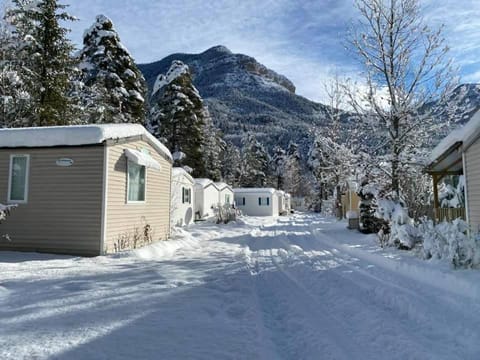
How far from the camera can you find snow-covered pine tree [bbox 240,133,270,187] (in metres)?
47.7

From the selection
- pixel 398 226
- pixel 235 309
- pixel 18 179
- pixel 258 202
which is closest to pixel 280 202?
pixel 258 202

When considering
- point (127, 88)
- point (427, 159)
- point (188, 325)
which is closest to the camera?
point (188, 325)

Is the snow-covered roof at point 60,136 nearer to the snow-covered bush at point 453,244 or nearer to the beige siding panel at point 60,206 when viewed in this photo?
the beige siding panel at point 60,206

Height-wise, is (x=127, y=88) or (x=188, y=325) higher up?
(x=127, y=88)

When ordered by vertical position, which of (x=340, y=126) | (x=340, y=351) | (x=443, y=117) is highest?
(x=340, y=126)

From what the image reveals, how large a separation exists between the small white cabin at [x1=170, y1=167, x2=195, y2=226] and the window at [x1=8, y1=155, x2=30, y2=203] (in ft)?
27.7

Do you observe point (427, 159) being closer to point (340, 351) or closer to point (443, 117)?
point (443, 117)

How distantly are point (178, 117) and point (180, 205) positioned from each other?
10.0 m

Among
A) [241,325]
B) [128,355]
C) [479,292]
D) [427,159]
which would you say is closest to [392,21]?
[427,159]

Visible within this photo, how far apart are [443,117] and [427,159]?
1.67 meters

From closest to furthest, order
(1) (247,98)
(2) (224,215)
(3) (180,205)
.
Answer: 1. (3) (180,205)
2. (2) (224,215)
3. (1) (247,98)

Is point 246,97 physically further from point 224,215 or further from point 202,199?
point 224,215

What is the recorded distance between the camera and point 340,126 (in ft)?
81.0

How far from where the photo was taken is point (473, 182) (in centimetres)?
852
